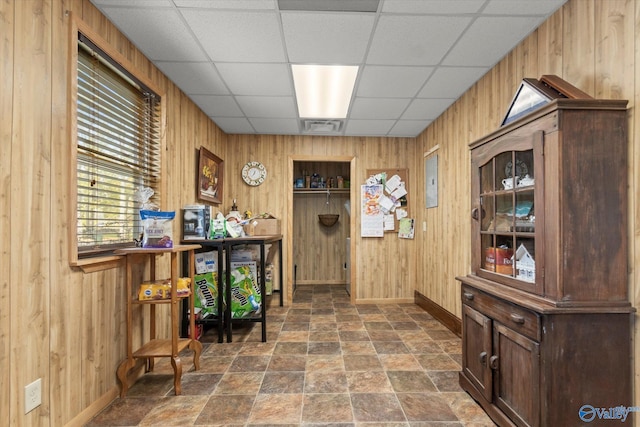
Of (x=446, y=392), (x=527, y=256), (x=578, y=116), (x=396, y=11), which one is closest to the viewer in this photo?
(x=578, y=116)

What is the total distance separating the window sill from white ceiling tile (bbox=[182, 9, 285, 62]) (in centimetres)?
161

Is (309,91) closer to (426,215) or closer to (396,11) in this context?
(396,11)

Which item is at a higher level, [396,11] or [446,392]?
[396,11]

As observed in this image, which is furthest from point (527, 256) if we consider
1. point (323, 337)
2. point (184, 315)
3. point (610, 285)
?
point (184, 315)

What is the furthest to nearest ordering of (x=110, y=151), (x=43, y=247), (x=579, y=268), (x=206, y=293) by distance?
(x=206, y=293)
(x=110, y=151)
(x=43, y=247)
(x=579, y=268)

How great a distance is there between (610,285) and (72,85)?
2.91 meters

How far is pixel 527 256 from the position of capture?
1.58 metres

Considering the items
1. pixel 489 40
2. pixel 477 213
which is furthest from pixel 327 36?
pixel 477 213

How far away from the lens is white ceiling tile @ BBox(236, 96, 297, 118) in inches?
122

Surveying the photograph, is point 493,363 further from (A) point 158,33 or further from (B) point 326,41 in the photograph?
(A) point 158,33

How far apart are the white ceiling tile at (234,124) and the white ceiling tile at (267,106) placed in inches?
10.1

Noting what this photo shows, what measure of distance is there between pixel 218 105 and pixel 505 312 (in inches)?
127

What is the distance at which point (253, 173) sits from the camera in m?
4.32

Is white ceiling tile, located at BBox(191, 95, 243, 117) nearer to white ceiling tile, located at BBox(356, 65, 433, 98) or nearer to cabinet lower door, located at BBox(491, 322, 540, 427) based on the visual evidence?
white ceiling tile, located at BBox(356, 65, 433, 98)
